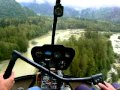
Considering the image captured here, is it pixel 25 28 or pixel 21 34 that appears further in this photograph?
pixel 25 28

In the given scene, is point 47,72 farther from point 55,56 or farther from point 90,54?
point 90,54

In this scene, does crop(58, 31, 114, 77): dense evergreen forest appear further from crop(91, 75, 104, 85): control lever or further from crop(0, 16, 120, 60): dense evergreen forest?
crop(91, 75, 104, 85): control lever

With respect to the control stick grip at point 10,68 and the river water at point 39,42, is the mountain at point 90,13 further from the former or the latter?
the control stick grip at point 10,68

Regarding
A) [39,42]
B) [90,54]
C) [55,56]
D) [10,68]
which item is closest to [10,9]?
[90,54]

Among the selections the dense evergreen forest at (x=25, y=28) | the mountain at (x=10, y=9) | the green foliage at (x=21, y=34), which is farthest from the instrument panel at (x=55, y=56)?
the mountain at (x=10, y=9)

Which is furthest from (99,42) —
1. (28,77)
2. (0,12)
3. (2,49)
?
(28,77)

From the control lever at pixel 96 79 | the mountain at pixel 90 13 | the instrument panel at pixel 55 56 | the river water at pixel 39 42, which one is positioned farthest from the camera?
the mountain at pixel 90 13
